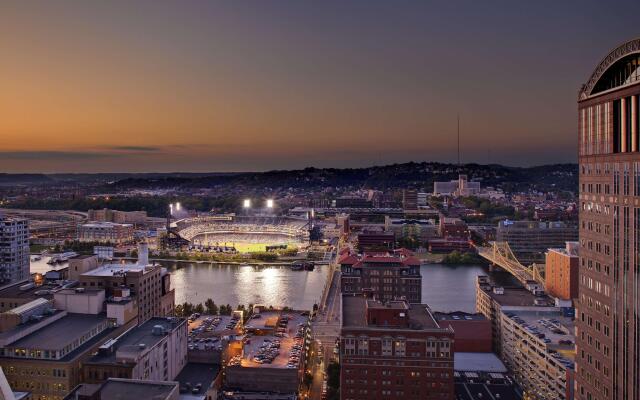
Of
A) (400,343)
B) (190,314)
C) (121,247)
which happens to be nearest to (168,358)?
(400,343)

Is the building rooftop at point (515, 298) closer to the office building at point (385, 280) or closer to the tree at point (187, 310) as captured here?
the office building at point (385, 280)

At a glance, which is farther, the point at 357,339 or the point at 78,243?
the point at 78,243

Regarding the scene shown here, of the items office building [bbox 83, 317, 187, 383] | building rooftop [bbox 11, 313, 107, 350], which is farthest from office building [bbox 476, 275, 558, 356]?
building rooftop [bbox 11, 313, 107, 350]

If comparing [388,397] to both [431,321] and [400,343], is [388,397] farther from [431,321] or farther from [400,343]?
[431,321]

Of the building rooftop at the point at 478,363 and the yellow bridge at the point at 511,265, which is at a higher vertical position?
the yellow bridge at the point at 511,265

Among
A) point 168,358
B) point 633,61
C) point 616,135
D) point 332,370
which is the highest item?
point 633,61

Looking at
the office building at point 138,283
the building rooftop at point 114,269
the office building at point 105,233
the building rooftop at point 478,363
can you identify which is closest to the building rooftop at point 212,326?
the office building at point 138,283

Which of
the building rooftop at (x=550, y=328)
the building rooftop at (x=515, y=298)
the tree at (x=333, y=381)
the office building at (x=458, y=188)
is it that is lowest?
the tree at (x=333, y=381)
